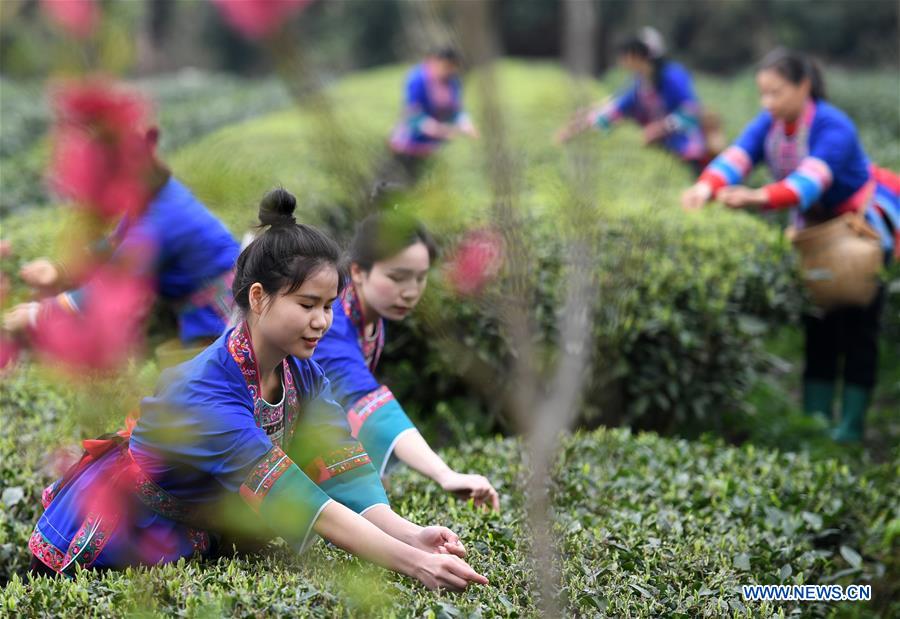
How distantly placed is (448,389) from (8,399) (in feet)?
6.28

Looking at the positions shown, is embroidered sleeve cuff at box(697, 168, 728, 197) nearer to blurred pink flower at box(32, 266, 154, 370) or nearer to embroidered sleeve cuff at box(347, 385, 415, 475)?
embroidered sleeve cuff at box(347, 385, 415, 475)

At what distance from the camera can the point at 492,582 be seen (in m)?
2.34

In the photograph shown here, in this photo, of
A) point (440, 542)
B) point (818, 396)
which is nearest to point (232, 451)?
point (440, 542)

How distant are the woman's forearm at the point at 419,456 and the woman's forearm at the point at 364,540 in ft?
1.99

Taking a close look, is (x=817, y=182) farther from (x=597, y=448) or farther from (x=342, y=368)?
(x=342, y=368)

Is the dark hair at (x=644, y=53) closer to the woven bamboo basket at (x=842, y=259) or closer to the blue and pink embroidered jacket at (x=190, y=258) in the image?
the woven bamboo basket at (x=842, y=259)

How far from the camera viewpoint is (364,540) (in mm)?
2121

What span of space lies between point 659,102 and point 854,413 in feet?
9.29

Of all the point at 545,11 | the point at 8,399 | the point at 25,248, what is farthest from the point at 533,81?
the point at 8,399

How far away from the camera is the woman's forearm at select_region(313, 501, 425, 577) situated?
209 cm

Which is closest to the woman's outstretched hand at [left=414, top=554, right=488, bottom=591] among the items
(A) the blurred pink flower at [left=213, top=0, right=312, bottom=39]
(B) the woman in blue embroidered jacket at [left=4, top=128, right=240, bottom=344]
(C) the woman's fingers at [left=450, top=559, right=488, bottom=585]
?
(C) the woman's fingers at [left=450, top=559, right=488, bottom=585]

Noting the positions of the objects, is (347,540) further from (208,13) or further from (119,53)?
(208,13)

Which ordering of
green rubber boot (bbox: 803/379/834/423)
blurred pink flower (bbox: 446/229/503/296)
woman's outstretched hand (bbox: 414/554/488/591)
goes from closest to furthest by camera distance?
blurred pink flower (bbox: 446/229/503/296) → woman's outstretched hand (bbox: 414/554/488/591) → green rubber boot (bbox: 803/379/834/423)

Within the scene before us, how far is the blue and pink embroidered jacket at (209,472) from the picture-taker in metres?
2.16
